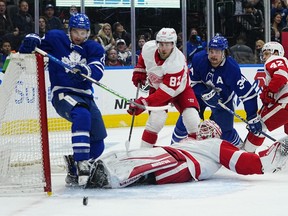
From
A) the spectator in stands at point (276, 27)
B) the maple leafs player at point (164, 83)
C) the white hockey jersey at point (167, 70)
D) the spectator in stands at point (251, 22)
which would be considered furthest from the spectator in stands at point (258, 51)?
the white hockey jersey at point (167, 70)

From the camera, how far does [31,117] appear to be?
14.1 ft

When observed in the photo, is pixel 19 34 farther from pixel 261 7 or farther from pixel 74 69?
pixel 74 69

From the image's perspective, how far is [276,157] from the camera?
442cm

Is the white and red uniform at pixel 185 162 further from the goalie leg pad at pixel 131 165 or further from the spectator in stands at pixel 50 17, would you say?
the spectator in stands at pixel 50 17

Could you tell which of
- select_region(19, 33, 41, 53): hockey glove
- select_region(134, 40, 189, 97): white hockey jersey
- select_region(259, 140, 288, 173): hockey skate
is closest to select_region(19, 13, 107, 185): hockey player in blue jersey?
select_region(19, 33, 41, 53): hockey glove

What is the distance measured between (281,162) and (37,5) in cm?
439

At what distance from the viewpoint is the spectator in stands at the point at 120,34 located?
878 cm

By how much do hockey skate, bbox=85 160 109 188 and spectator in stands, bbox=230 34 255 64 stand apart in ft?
18.1

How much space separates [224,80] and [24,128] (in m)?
1.76

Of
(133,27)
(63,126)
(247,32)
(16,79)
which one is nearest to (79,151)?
(16,79)

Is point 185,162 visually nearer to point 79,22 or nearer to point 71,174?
point 71,174

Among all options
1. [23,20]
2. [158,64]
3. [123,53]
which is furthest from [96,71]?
[123,53]

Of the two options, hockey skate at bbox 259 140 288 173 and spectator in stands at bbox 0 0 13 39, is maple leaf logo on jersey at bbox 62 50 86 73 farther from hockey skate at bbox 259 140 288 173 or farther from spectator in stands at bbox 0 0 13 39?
spectator in stands at bbox 0 0 13 39

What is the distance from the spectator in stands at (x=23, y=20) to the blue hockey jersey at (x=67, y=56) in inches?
142
